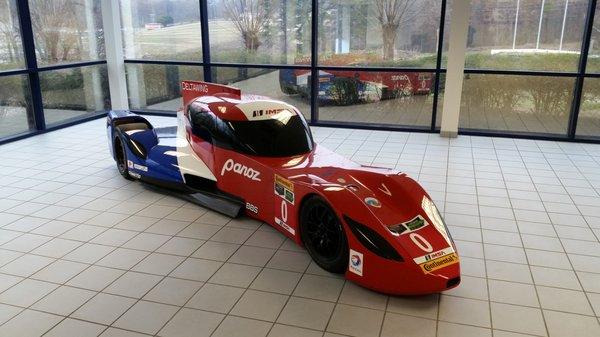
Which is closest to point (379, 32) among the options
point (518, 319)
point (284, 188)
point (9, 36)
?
point (284, 188)

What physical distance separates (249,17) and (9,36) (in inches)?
148

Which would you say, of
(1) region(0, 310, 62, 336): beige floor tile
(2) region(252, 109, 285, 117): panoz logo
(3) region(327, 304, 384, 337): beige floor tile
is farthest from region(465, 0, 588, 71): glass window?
(1) region(0, 310, 62, 336): beige floor tile

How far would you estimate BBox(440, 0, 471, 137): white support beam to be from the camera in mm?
7098

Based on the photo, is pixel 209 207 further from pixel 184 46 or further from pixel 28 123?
pixel 184 46

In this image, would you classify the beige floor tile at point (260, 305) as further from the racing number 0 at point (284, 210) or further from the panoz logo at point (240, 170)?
the panoz logo at point (240, 170)

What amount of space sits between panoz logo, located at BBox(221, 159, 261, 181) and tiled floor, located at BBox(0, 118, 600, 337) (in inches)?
18.0

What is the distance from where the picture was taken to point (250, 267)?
363 centimetres

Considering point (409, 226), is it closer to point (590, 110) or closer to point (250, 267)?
point (250, 267)

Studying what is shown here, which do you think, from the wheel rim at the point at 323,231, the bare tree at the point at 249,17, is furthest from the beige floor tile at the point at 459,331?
the bare tree at the point at 249,17

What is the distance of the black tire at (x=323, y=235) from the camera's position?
11.1 feet

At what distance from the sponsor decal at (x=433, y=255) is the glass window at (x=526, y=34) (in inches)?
210

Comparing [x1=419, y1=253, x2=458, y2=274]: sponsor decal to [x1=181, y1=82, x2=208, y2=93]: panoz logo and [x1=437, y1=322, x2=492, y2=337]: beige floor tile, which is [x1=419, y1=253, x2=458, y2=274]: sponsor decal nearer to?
[x1=437, y1=322, x2=492, y2=337]: beige floor tile

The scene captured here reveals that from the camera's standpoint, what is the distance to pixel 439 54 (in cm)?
772

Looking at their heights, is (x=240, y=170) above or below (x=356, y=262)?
above
